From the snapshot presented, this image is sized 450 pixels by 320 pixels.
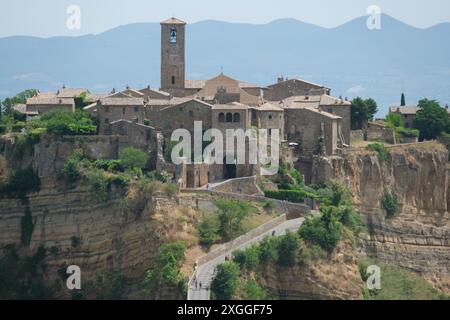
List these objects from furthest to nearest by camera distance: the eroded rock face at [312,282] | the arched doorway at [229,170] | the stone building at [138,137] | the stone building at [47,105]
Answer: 1. the stone building at [47,105]
2. the stone building at [138,137]
3. the arched doorway at [229,170]
4. the eroded rock face at [312,282]

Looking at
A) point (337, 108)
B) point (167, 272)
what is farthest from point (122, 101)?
point (167, 272)

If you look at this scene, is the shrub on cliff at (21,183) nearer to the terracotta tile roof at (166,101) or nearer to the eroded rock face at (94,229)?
the eroded rock face at (94,229)

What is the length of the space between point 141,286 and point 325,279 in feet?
34.9

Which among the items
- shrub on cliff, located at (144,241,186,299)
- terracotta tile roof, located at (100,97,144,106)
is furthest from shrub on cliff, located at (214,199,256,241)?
terracotta tile roof, located at (100,97,144,106)

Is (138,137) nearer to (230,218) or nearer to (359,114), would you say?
(230,218)

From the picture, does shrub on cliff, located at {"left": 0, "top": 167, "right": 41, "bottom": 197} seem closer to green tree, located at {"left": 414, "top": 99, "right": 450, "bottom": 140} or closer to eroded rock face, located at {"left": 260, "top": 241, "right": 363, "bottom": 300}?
eroded rock face, located at {"left": 260, "top": 241, "right": 363, "bottom": 300}

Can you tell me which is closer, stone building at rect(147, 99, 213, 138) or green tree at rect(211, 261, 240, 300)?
green tree at rect(211, 261, 240, 300)

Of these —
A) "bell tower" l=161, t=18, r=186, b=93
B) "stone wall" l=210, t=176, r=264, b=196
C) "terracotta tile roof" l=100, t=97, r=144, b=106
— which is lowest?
"stone wall" l=210, t=176, r=264, b=196

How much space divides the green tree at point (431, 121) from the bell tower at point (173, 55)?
59.7ft

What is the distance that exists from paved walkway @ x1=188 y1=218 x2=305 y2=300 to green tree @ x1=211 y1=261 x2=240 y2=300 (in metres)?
0.46

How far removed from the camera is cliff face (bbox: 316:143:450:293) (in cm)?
8831

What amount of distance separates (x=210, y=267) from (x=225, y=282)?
13.7ft

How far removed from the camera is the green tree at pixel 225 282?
67188mm

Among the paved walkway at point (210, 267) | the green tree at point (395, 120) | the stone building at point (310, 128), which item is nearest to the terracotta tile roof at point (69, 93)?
the stone building at point (310, 128)
